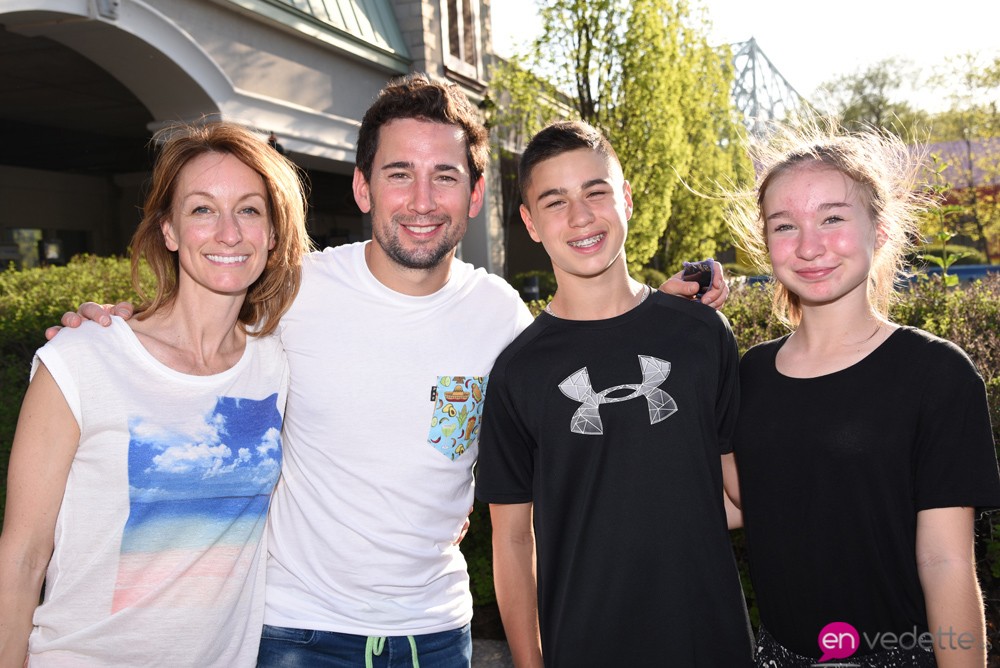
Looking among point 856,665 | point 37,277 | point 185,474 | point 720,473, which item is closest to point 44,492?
point 185,474

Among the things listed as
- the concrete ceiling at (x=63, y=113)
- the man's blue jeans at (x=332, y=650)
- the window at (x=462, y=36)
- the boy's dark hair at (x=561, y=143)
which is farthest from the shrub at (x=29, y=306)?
the window at (x=462, y=36)

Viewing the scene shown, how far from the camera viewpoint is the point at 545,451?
8.81 ft

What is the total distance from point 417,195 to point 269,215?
0.54 meters

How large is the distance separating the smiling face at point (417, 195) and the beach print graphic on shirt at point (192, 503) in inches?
31.8

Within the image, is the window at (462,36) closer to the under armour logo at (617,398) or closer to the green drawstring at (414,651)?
the under armour logo at (617,398)

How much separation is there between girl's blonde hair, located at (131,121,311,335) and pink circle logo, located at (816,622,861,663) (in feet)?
6.69

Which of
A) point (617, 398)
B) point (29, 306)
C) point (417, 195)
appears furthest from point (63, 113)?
point (617, 398)

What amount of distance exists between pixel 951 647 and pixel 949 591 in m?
0.14

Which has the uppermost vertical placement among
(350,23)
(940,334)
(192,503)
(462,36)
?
(462,36)

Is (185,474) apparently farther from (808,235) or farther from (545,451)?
(808,235)

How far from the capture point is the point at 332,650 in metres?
2.71

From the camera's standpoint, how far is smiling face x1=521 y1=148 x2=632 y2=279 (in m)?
2.85

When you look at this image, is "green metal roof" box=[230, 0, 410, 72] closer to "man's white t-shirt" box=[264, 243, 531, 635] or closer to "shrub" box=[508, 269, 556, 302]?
"shrub" box=[508, 269, 556, 302]

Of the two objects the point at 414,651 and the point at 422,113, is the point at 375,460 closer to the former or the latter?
the point at 414,651
